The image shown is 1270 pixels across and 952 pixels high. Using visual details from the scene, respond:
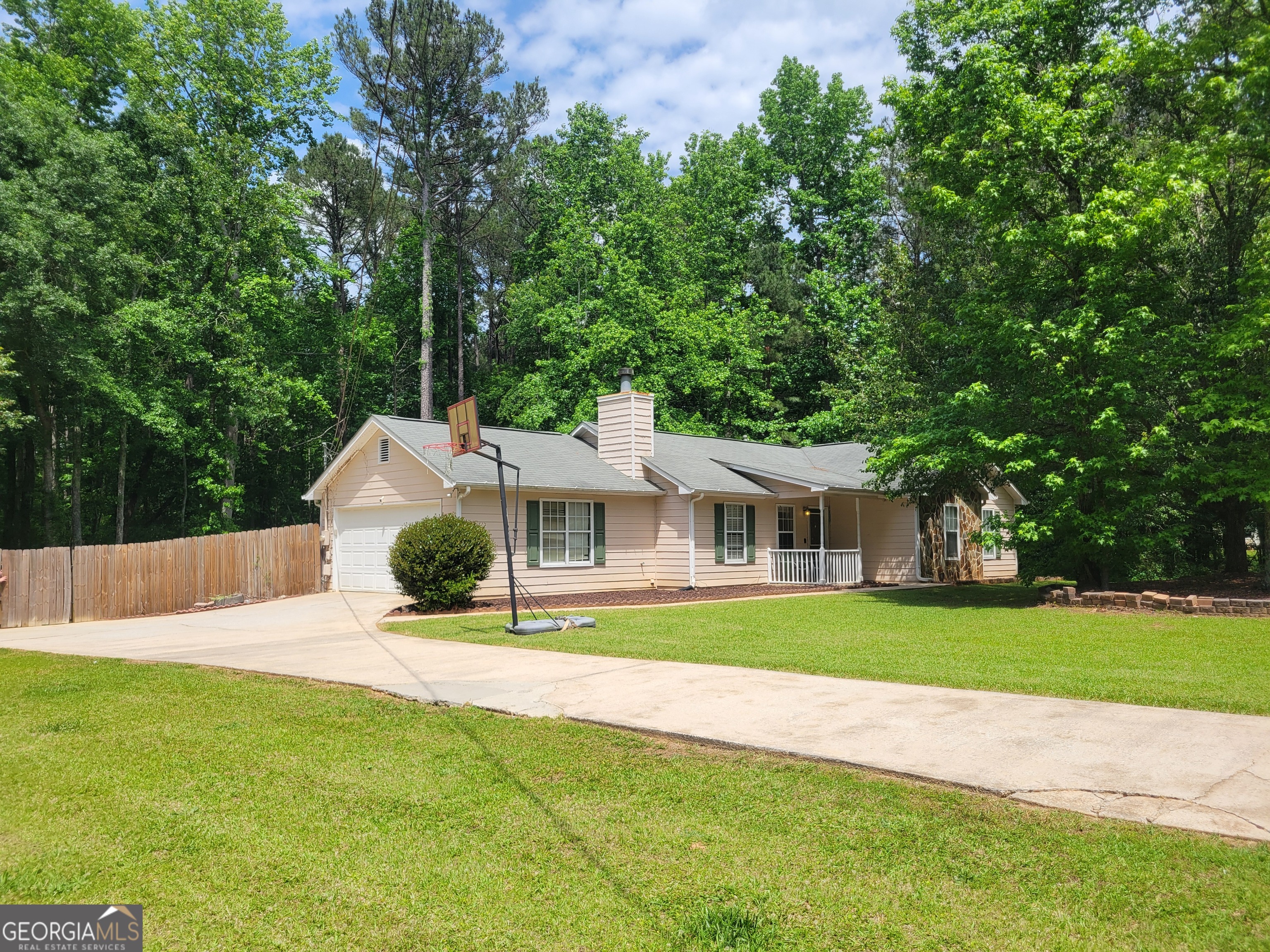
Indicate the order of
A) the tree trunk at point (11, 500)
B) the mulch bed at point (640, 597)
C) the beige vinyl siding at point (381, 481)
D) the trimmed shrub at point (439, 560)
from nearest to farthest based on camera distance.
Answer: the trimmed shrub at point (439, 560) → the mulch bed at point (640, 597) → the beige vinyl siding at point (381, 481) → the tree trunk at point (11, 500)

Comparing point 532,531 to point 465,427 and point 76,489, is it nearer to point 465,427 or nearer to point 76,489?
point 465,427

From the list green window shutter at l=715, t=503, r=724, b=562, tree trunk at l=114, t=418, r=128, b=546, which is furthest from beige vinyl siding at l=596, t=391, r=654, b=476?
tree trunk at l=114, t=418, r=128, b=546

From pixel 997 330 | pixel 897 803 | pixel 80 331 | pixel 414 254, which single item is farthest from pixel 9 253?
pixel 897 803

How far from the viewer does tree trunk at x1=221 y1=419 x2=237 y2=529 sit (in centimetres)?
2775

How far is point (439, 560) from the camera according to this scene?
51.2 feet

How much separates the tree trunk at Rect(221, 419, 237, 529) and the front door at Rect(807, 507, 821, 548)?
60.0ft

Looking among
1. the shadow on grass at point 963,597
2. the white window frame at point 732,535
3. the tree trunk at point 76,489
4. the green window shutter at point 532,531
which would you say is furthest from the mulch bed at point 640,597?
the tree trunk at point 76,489

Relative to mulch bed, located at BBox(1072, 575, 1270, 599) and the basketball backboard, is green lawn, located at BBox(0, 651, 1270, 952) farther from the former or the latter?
mulch bed, located at BBox(1072, 575, 1270, 599)

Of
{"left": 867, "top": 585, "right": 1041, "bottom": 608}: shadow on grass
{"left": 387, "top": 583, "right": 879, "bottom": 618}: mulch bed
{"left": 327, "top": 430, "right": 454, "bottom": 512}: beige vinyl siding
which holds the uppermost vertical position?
{"left": 327, "top": 430, "right": 454, "bottom": 512}: beige vinyl siding

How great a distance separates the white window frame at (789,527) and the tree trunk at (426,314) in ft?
47.8

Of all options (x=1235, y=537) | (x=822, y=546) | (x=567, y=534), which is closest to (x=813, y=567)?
(x=822, y=546)

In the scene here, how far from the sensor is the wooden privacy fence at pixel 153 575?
1697cm

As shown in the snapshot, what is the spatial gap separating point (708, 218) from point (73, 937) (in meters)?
36.6

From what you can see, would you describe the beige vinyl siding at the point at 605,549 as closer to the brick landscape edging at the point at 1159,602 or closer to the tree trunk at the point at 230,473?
the brick landscape edging at the point at 1159,602
